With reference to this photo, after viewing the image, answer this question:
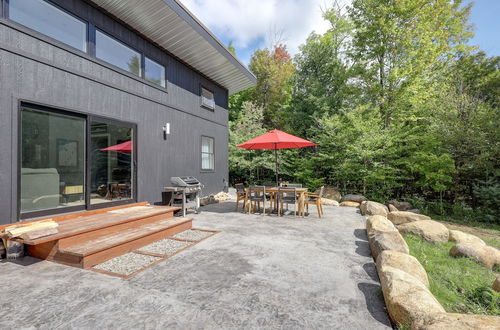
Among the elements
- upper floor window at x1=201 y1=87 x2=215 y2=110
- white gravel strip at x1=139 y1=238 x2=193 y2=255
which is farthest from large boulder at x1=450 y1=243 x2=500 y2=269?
upper floor window at x1=201 y1=87 x2=215 y2=110

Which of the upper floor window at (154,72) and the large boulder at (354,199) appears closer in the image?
the upper floor window at (154,72)

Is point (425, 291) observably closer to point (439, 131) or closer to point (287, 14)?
point (439, 131)

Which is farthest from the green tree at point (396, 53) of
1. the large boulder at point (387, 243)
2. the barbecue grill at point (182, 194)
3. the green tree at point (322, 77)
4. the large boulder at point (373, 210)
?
the barbecue grill at point (182, 194)

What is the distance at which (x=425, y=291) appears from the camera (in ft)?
6.19

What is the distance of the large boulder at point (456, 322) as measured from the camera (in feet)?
4.51

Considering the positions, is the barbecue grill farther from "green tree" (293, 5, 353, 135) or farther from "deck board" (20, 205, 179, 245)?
"green tree" (293, 5, 353, 135)

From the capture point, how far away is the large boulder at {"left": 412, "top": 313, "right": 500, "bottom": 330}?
1375mm

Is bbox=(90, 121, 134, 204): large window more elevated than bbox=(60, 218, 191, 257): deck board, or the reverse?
bbox=(90, 121, 134, 204): large window

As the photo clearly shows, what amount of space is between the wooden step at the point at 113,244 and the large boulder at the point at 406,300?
10.0 ft

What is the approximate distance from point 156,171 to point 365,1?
10.9 metres

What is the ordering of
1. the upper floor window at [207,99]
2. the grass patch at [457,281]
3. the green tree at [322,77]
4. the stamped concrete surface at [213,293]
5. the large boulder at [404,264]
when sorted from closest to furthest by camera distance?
1. the stamped concrete surface at [213,293]
2. the grass patch at [457,281]
3. the large boulder at [404,264]
4. the upper floor window at [207,99]
5. the green tree at [322,77]

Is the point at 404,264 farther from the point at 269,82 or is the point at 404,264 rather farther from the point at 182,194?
the point at 269,82

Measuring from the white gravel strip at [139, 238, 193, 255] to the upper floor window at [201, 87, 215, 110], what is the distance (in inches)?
208

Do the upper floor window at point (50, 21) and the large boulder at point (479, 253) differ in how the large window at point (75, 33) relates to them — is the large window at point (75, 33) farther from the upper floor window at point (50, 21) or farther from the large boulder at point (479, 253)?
the large boulder at point (479, 253)
